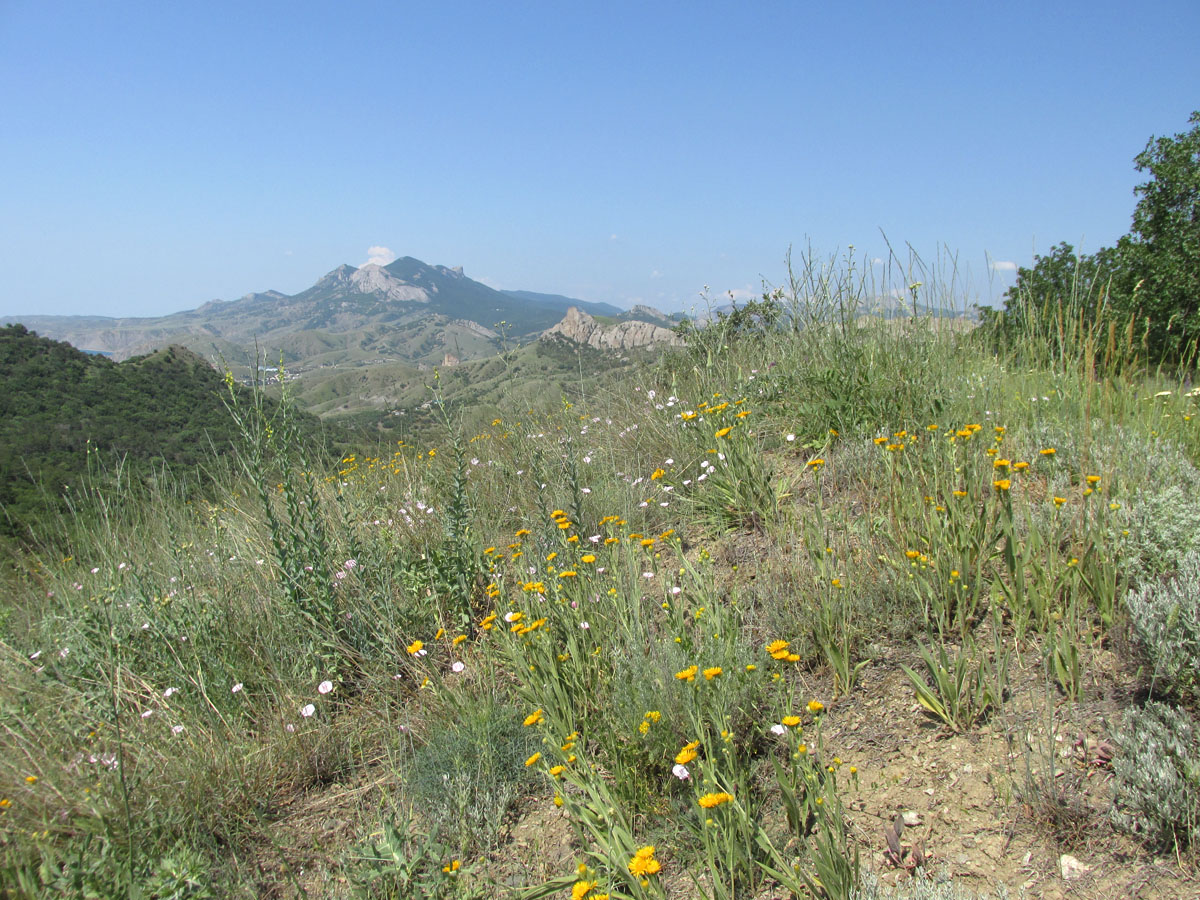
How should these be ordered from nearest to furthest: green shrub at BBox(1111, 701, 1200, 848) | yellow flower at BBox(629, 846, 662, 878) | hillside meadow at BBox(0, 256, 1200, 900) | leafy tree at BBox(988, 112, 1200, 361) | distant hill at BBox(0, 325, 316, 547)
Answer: yellow flower at BBox(629, 846, 662, 878), green shrub at BBox(1111, 701, 1200, 848), hillside meadow at BBox(0, 256, 1200, 900), leafy tree at BBox(988, 112, 1200, 361), distant hill at BBox(0, 325, 316, 547)

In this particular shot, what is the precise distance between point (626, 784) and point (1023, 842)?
1.15 meters

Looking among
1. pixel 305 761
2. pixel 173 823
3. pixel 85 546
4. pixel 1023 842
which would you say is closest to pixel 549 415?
pixel 85 546

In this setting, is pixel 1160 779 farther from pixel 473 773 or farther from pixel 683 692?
pixel 473 773

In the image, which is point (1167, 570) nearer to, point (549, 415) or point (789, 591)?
point (789, 591)

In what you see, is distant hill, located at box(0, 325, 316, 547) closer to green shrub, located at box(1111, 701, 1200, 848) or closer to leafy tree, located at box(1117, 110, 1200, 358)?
green shrub, located at box(1111, 701, 1200, 848)

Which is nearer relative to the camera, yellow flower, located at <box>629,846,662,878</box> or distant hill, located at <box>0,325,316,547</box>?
yellow flower, located at <box>629,846,662,878</box>

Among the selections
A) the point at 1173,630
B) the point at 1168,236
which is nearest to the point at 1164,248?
the point at 1168,236

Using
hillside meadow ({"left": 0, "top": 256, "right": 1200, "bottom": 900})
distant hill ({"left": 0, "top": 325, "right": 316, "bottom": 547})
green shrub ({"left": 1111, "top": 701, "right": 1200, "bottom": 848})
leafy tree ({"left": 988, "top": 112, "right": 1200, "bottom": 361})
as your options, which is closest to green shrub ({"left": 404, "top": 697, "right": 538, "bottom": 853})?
Result: hillside meadow ({"left": 0, "top": 256, "right": 1200, "bottom": 900})

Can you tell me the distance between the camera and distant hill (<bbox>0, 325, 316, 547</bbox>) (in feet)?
76.9

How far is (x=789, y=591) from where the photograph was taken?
2.83m

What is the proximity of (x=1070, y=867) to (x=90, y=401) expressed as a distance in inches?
1781

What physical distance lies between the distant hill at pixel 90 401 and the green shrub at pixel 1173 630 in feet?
69.6

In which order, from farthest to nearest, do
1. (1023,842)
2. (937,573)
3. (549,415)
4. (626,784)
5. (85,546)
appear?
(549,415) → (85,546) → (937,573) → (626,784) → (1023,842)

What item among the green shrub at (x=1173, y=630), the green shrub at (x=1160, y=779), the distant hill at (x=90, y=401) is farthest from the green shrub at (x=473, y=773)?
the distant hill at (x=90, y=401)
